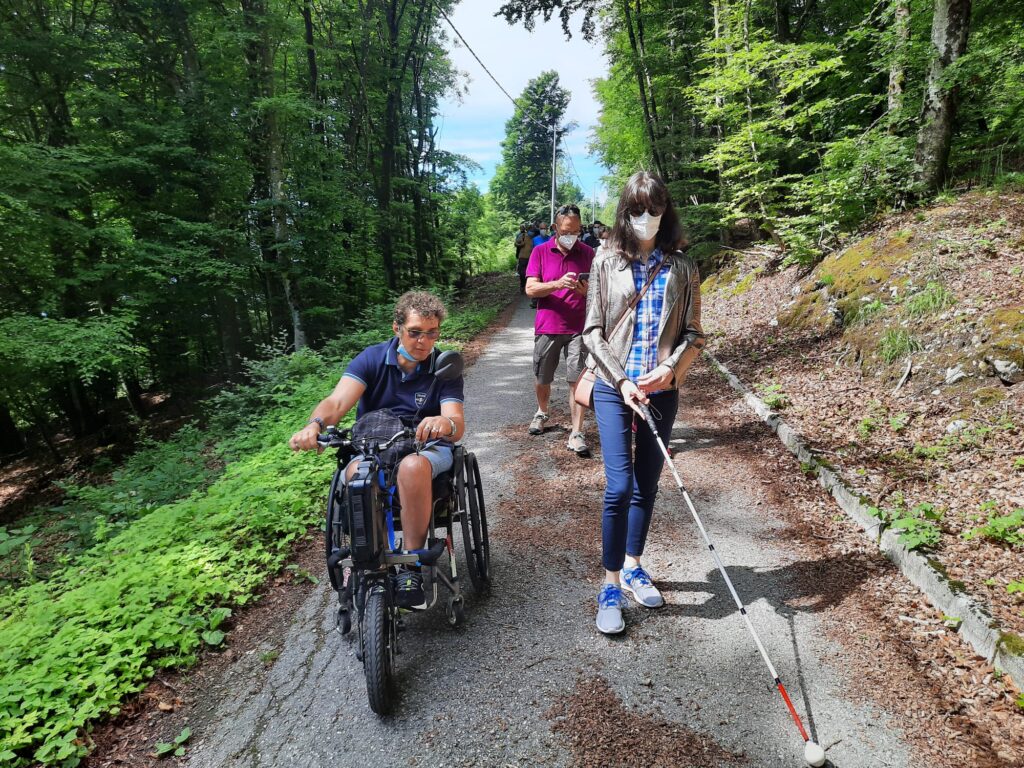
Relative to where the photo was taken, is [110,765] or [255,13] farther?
[255,13]

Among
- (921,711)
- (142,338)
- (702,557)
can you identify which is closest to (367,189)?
(142,338)

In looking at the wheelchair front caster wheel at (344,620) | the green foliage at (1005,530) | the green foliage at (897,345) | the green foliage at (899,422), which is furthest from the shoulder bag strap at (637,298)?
the green foliage at (897,345)

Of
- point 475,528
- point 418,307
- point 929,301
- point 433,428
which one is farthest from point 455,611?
point 929,301

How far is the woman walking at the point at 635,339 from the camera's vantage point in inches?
97.2

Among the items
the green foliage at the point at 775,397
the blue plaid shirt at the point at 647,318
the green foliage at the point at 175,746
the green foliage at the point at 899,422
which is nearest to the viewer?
the green foliage at the point at 175,746

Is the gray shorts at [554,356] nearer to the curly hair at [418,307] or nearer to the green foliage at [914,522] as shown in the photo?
the curly hair at [418,307]

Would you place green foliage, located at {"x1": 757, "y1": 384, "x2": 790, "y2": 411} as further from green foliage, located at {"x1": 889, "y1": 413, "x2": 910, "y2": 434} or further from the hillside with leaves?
green foliage, located at {"x1": 889, "y1": 413, "x2": 910, "y2": 434}

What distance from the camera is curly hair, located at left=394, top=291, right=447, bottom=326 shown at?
258 centimetres

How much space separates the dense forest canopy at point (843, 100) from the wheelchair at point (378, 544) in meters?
7.02

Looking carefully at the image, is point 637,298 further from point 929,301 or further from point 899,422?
point 929,301

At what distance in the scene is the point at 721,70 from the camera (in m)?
8.67

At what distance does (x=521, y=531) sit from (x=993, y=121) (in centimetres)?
762

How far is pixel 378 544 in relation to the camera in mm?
2137

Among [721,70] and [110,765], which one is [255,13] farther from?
[110,765]
